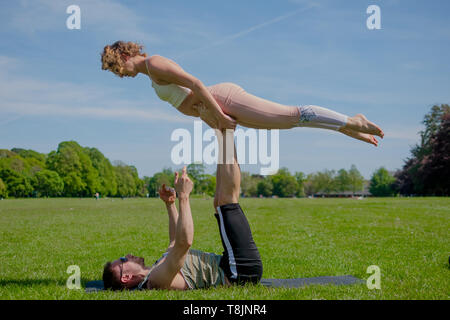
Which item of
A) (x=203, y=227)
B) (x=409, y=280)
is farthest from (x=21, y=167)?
(x=409, y=280)

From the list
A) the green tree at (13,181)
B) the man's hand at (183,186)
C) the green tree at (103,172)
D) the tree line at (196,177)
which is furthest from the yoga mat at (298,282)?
the green tree at (103,172)

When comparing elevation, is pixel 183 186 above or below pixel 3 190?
above

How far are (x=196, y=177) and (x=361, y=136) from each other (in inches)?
2555

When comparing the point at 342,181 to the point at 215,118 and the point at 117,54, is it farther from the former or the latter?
the point at 117,54

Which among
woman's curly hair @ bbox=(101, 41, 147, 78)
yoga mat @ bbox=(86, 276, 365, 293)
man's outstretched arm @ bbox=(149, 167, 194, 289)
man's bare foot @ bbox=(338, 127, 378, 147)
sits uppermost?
woman's curly hair @ bbox=(101, 41, 147, 78)

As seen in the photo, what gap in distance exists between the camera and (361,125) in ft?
15.5

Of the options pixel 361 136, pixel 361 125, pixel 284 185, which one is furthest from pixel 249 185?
pixel 361 125

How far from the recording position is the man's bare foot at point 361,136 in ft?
15.8

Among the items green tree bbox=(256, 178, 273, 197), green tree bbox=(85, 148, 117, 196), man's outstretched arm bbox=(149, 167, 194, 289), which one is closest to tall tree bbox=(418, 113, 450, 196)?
man's outstretched arm bbox=(149, 167, 194, 289)

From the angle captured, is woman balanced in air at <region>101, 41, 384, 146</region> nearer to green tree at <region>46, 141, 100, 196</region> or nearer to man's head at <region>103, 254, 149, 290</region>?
man's head at <region>103, 254, 149, 290</region>

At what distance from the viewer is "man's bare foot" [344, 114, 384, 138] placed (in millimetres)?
4699

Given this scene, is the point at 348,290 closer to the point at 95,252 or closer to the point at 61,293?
the point at 61,293

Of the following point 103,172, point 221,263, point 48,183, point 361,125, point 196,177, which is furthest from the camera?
point 103,172

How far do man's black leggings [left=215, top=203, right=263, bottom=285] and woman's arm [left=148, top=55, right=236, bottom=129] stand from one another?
Result: 1000mm
